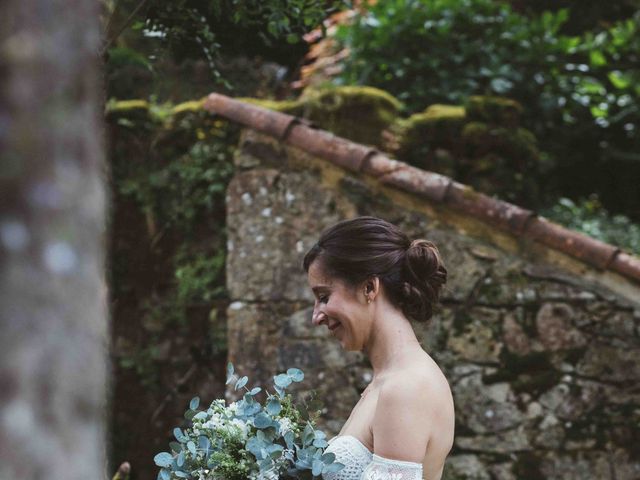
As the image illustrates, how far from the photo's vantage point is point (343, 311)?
2.44m

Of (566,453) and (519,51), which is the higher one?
(519,51)

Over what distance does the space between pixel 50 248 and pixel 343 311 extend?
1.74 m

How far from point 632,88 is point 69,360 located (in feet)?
22.7

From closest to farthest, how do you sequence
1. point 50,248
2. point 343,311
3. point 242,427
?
point 50,248 → point 242,427 → point 343,311

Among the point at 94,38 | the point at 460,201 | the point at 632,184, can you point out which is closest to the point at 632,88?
the point at 632,184

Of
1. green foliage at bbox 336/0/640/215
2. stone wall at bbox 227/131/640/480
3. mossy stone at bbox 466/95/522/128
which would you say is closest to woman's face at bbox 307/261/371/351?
stone wall at bbox 227/131/640/480

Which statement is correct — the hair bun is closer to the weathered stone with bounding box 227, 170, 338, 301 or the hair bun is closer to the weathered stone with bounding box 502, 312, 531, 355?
the weathered stone with bounding box 502, 312, 531, 355

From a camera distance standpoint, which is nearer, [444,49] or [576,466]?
[576,466]

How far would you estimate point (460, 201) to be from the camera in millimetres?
4324

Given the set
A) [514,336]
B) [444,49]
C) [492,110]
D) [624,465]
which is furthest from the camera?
[444,49]

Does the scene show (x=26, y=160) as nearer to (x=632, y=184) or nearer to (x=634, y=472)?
(x=634, y=472)

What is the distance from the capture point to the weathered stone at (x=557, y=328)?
167 inches

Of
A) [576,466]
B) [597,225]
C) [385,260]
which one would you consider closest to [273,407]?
[385,260]

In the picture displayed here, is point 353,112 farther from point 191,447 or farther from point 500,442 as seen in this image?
point 191,447
